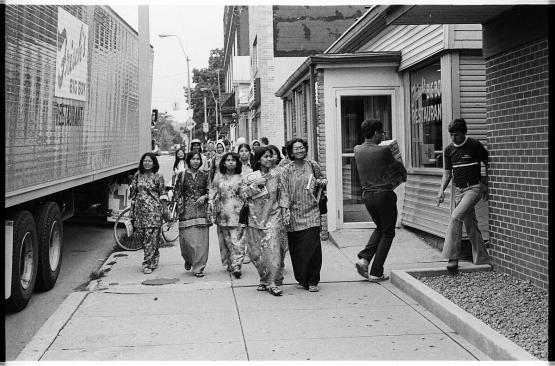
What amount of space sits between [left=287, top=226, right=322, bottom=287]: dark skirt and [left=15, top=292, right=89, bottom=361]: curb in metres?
2.26

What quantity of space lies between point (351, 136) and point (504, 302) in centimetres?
510

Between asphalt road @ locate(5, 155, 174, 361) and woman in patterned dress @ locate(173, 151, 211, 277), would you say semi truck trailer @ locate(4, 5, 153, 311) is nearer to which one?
asphalt road @ locate(5, 155, 174, 361)

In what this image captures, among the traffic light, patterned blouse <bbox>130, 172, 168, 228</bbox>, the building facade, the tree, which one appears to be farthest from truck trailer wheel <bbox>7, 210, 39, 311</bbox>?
the tree

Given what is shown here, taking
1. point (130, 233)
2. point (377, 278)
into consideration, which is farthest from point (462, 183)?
point (130, 233)

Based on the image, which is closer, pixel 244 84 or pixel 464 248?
pixel 464 248

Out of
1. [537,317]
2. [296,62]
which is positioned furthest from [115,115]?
[296,62]

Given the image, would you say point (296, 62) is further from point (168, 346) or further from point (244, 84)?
point (168, 346)

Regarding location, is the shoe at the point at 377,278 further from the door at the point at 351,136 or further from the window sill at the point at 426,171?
the door at the point at 351,136

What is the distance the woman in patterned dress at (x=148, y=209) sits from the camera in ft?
27.8

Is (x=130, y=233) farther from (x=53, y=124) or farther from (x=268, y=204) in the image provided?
(x=268, y=204)

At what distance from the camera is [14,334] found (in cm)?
592

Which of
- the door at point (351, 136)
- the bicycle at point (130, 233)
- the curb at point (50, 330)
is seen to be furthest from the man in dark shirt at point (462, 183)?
the bicycle at point (130, 233)

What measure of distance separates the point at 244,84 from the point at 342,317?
26338 millimetres

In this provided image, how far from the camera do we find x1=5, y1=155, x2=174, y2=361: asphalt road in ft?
19.6
